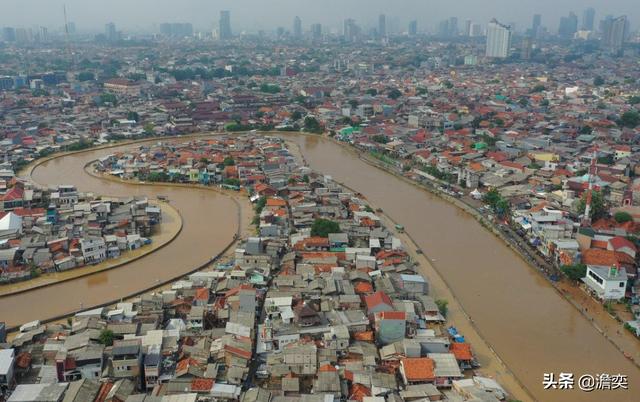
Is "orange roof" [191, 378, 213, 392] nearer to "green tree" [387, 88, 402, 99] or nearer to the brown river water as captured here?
the brown river water

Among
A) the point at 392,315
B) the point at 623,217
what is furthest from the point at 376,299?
the point at 623,217

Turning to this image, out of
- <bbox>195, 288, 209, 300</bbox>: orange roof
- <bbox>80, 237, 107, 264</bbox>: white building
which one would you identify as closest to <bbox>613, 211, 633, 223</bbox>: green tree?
<bbox>195, 288, 209, 300</bbox>: orange roof

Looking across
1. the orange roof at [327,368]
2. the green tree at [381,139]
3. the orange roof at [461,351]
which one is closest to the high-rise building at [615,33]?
the green tree at [381,139]

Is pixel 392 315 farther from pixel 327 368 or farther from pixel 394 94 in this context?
pixel 394 94

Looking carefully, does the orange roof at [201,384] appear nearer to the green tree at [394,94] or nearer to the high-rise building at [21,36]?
the green tree at [394,94]

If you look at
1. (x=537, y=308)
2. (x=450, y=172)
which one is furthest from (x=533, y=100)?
(x=537, y=308)

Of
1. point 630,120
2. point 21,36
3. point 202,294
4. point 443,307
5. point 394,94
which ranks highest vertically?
point 21,36
